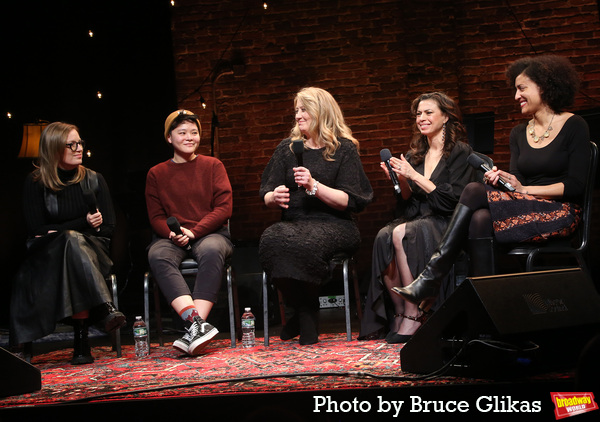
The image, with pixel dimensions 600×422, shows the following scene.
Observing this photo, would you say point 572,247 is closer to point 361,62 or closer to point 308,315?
point 308,315

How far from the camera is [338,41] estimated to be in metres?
5.71

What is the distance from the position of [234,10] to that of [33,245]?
11.0 ft

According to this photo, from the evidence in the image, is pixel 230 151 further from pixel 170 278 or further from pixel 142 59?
pixel 170 278

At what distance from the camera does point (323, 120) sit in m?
3.51

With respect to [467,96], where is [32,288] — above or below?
below

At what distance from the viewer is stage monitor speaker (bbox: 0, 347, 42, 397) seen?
2.16 m

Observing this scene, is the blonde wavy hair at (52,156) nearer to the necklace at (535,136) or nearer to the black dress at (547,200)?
the black dress at (547,200)

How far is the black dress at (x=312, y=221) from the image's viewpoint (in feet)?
10.4

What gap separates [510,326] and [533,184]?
4.65 ft

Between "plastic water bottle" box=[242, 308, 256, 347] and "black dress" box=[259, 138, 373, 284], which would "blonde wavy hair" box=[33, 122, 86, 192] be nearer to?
"black dress" box=[259, 138, 373, 284]

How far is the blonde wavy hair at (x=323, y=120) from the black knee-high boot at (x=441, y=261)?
899mm

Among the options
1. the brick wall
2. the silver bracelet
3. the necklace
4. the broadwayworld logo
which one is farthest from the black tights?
the brick wall

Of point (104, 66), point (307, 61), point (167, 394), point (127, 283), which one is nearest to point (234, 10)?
point (307, 61)

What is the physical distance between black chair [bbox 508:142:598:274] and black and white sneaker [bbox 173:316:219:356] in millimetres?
1469
